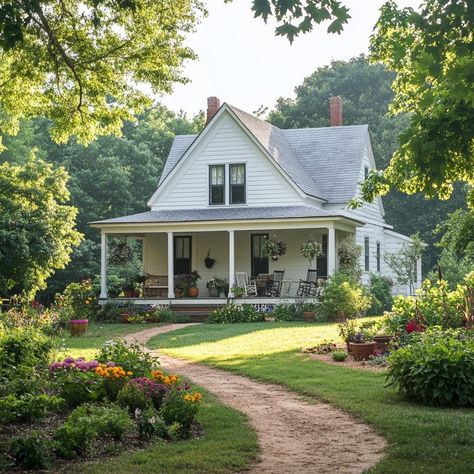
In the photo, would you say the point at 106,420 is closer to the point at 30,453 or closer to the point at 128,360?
the point at 30,453

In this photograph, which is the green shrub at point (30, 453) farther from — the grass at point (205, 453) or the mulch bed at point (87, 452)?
the grass at point (205, 453)

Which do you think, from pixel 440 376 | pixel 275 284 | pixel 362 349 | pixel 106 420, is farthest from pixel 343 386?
pixel 275 284

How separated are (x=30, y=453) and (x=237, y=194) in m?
24.0

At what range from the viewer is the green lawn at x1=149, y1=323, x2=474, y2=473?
7707 millimetres

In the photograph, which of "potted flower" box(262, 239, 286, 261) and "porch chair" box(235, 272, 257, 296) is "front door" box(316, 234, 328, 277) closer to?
"potted flower" box(262, 239, 286, 261)

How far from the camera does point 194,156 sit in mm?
31141

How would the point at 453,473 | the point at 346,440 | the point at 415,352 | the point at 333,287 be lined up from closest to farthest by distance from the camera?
1. the point at 453,473
2. the point at 346,440
3. the point at 415,352
4. the point at 333,287

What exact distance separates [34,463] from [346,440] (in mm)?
3475

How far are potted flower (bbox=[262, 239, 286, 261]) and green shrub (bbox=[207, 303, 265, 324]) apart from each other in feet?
10.9

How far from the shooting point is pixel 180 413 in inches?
340

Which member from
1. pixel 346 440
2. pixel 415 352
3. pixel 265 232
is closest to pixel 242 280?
pixel 265 232

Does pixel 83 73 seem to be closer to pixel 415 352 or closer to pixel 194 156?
pixel 415 352

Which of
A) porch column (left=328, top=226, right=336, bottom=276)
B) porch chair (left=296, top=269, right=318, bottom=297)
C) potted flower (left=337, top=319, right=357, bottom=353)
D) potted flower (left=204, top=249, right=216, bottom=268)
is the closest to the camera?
potted flower (left=337, top=319, right=357, bottom=353)

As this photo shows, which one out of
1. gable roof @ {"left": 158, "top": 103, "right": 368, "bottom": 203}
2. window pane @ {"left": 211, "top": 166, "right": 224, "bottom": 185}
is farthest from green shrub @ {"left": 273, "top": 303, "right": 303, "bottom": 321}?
window pane @ {"left": 211, "top": 166, "right": 224, "bottom": 185}
